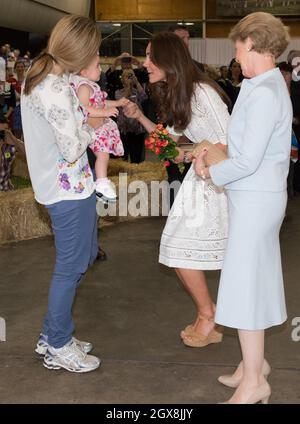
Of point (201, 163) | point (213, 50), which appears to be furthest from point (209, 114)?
point (213, 50)

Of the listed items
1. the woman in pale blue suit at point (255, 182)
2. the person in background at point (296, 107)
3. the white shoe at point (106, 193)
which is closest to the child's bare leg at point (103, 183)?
the white shoe at point (106, 193)

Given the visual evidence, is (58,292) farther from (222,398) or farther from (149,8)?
(149,8)

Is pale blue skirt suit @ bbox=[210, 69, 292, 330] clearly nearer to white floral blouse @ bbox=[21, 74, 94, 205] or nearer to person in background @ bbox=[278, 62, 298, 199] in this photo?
white floral blouse @ bbox=[21, 74, 94, 205]

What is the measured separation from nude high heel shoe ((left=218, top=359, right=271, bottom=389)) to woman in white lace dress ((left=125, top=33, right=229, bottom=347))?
0.54 m

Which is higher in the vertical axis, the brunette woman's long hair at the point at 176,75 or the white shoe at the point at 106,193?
the brunette woman's long hair at the point at 176,75

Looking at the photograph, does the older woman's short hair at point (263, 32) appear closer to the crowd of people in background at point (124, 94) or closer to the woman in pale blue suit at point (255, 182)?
the woman in pale blue suit at point (255, 182)

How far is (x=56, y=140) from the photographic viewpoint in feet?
9.95


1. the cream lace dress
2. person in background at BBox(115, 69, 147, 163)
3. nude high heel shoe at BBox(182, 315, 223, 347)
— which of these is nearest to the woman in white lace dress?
the cream lace dress

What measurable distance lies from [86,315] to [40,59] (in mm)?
1752

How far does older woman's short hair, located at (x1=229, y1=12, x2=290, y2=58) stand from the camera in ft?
8.54

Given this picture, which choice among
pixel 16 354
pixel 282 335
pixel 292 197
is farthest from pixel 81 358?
pixel 292 197

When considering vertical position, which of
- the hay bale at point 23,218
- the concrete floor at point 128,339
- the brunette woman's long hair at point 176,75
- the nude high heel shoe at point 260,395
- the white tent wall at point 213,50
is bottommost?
the concrete floor at point 128,339

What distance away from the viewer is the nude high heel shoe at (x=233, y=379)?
307cm

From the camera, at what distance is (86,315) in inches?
165
